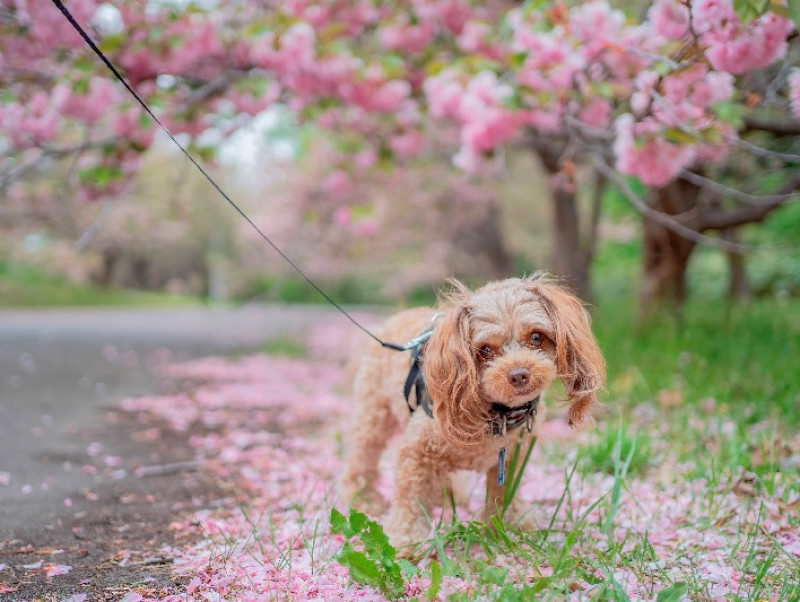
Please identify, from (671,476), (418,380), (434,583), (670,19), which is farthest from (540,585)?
(670,19)

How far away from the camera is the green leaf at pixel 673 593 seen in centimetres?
192

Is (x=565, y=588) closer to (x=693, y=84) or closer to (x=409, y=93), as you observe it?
(x=693, y=84)

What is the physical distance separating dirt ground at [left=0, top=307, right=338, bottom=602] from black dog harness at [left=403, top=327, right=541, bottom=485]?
105cm

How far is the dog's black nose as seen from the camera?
2.02 metres

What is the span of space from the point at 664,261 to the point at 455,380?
18.8 ft

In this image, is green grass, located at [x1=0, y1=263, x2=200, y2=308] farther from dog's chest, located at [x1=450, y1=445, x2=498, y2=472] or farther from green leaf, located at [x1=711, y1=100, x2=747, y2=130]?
green leaf, located at [x1=711, y1=100, x2=747, y2=130]

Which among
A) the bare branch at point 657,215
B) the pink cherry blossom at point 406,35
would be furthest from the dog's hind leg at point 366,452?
the pink cherry blossom at point 406,35

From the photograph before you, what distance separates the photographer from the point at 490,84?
4305 millimetres

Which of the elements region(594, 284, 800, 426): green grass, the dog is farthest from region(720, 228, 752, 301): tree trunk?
the dog

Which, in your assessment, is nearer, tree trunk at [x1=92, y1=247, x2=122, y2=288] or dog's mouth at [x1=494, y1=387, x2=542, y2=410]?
dog's mouth at [x1=494, y1=387, x2=542, y2=410]

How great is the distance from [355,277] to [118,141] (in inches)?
848

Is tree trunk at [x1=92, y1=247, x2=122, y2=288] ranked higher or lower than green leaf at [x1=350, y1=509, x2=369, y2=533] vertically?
lower

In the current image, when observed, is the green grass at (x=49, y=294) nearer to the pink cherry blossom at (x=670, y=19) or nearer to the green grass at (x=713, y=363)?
the green grass at (x=713, y=363)

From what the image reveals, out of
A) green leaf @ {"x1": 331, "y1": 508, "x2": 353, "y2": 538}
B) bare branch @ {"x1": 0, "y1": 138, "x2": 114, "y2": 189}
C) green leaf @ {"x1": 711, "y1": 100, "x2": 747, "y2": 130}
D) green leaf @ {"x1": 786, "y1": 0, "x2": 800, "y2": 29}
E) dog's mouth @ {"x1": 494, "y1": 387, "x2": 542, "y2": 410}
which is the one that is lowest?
green leaf @ {"x1": 331, "y1": 508, "x2": 353, "y2": 538}
